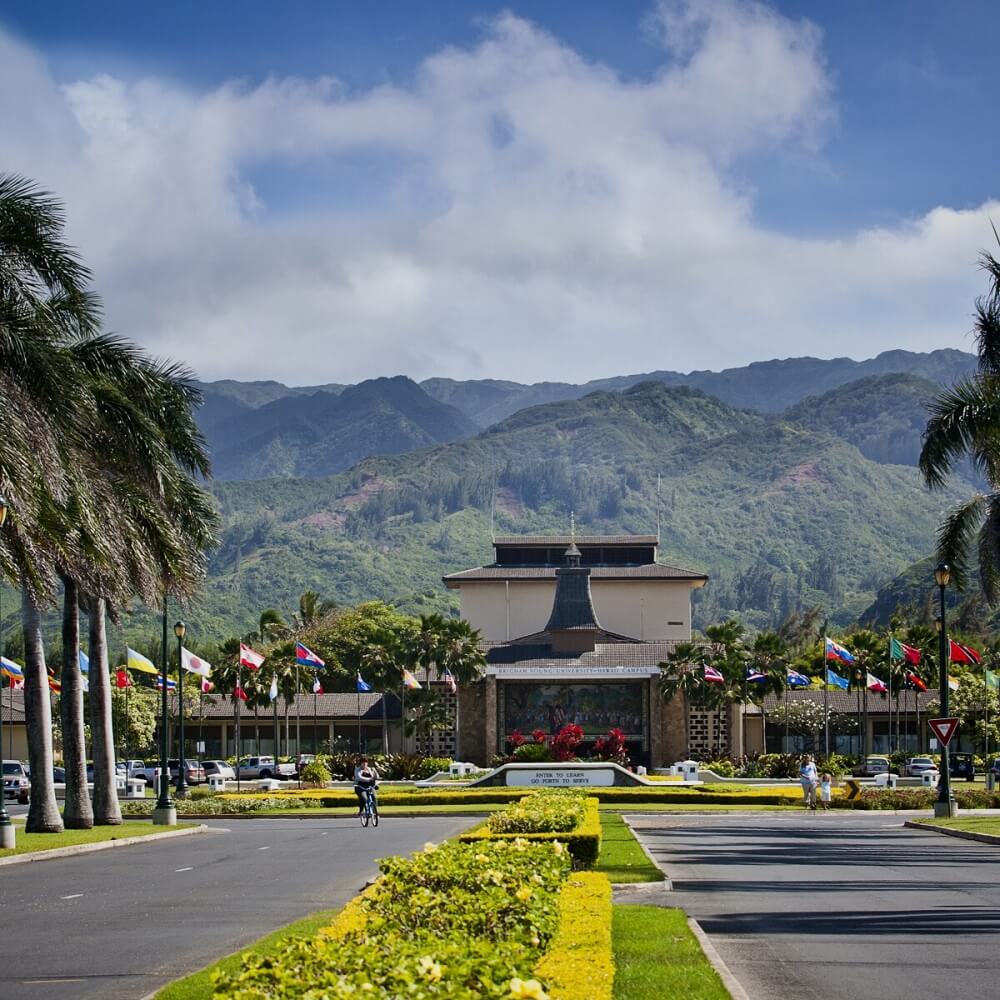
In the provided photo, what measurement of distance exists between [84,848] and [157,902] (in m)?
12.8

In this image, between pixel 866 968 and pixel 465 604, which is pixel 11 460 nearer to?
pixel 866 968

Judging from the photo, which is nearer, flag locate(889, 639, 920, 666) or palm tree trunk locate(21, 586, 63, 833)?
palm tree trunk locate(21, 586, 63, 833)

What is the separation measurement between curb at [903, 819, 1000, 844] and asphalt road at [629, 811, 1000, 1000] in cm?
51

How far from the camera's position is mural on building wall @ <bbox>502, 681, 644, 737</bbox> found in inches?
3561

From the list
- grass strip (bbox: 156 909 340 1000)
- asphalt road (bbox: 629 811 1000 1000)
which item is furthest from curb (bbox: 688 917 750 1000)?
grass strip (bbox: 156 909 340 1000)

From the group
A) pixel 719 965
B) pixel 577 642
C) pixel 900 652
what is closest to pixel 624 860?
pixel 719 965

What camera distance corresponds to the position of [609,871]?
2370 cm

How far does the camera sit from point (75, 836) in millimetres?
36625

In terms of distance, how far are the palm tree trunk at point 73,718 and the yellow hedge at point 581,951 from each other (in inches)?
965

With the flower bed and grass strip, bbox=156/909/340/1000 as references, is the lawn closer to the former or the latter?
grass strip, bbox=156/909/340/1000

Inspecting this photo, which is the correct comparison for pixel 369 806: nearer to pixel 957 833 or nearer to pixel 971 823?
pixel 957 833

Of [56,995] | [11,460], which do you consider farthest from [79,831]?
[56,995]

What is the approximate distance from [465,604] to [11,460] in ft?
288

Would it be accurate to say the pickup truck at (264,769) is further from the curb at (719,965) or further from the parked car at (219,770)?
the curb at (719,965)
